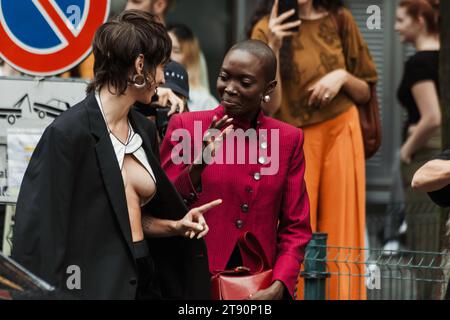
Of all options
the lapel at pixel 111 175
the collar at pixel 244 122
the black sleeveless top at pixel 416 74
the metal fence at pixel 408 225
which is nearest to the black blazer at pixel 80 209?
the lapel at pixel 111 175

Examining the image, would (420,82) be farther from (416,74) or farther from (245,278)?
(245,278)

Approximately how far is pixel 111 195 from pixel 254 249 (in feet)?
2.85

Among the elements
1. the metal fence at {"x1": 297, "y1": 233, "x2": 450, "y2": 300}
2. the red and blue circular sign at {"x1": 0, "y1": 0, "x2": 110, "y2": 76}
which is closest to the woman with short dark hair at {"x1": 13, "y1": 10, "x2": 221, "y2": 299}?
the red and blue circular sign at {"x1": 0, "y1": 0, "x2": 110, "y2": 76}

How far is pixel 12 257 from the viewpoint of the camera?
6613 millimetres

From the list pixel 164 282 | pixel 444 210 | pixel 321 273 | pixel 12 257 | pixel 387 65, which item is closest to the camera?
pixel 12 257

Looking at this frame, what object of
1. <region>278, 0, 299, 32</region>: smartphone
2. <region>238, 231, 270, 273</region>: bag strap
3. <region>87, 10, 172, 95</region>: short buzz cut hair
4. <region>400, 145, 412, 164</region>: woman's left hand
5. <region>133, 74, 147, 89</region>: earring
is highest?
<region>278, 0, 299, 32</region>: smartphone

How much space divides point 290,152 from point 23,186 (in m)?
1.39

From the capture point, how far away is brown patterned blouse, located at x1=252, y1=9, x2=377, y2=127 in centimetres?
998

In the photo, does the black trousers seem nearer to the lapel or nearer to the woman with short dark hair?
the woman with short dark hair

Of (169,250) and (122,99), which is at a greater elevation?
(122,99)

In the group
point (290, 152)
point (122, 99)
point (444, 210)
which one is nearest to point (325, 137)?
point (444, 210)

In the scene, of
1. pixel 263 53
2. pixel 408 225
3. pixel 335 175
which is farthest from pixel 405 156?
pixel 263 53

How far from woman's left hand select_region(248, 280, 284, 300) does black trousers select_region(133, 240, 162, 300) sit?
1.50 ft

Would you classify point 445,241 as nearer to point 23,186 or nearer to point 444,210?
point 444,210
